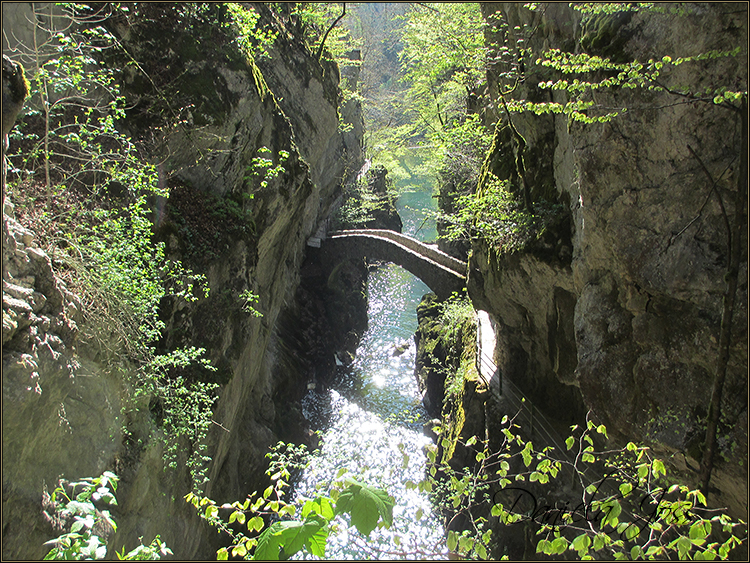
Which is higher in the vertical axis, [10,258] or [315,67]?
[315,67]

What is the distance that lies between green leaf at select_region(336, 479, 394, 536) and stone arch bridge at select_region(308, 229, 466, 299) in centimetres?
1250

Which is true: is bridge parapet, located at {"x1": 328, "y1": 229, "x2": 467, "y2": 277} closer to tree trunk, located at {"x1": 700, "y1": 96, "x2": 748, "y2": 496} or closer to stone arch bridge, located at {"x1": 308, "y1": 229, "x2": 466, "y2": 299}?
stone arch bridge, located at {"x1": 308, "y1": 229, "x2": 466, "y2": 299}

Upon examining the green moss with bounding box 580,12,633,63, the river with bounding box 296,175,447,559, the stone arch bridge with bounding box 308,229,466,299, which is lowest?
the river with bounding box 296,175,447,559

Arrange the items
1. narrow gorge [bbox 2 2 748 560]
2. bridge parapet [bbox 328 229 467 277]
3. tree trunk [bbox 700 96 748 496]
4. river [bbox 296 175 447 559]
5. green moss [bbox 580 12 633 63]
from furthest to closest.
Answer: bridge parapet [bbox 328 229 467 277] → river [bbox 296 175 447 559] → green moss [bbox 580 12 633 63] → tree trunk [bbox 700 96 748 496] → narrow gorge [bbox 2 2 748 560]

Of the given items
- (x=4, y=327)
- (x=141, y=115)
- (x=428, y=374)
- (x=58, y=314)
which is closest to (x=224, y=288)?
(x=141, y=115)

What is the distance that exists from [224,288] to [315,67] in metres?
9.16

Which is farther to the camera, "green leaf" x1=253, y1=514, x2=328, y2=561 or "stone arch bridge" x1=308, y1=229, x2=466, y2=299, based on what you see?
"stone arch bridge" x1=308, y1=229, x2=466, y2=299

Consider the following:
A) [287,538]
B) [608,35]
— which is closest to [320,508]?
[287,538]

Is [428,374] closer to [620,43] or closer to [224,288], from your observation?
[224,288]

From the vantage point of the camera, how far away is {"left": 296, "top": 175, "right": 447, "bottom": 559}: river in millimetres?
9844

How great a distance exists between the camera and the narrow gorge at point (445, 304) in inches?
131

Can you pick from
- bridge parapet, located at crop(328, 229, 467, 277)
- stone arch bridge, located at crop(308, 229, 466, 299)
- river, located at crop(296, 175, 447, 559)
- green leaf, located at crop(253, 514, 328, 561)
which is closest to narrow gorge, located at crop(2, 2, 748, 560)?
green leaf, located at crop(253, 514, 328, 561)

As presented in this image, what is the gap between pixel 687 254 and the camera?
14.8ft

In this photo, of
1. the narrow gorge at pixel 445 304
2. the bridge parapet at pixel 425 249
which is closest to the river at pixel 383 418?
the narrow gorge at pixel 445 304
